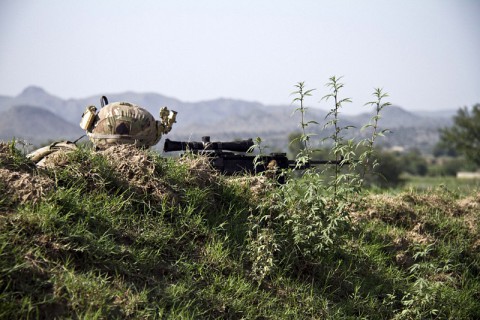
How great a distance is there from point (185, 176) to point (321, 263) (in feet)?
6.50

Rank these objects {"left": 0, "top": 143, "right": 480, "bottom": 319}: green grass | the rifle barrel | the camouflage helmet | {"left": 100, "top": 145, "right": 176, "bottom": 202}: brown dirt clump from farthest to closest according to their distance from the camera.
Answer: the camouflage helmet
the rifle barrel
{"left": 100, "top": 145, "right": 176, "bottom": 202}: brown dirt clump
{"left": 0, "top": 143, "right": 480, "bottom": 319}: green grass

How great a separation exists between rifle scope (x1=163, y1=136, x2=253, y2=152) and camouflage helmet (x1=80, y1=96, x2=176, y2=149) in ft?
1.75

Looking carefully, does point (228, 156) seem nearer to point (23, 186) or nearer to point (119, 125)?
point (119, 125)

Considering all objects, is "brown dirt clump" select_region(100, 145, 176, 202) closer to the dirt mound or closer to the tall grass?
the tall grass

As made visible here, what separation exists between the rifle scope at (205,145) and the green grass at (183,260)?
0.81 metres

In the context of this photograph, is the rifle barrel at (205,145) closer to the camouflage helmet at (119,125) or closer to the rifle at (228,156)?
the rifle at (228,156)

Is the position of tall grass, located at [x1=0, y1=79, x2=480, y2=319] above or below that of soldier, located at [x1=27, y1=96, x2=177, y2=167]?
below

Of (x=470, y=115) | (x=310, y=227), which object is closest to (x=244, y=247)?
(x=310, y=227)

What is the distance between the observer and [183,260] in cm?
607

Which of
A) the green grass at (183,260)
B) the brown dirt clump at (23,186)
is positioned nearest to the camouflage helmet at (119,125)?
the green grass at (183,260)

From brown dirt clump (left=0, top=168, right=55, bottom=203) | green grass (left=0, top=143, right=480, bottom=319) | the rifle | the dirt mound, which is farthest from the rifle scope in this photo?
brown dirt clump (left=0, top=168, right=55, bottom=203)

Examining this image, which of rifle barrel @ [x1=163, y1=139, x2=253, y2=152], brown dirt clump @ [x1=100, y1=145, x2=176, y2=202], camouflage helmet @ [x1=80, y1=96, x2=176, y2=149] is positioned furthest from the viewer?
camouflage helmet @ [x1=80, y1=96, x2=176, y2=149]

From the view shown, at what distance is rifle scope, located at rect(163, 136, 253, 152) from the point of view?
7972 millimetres

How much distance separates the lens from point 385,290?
7.00m
